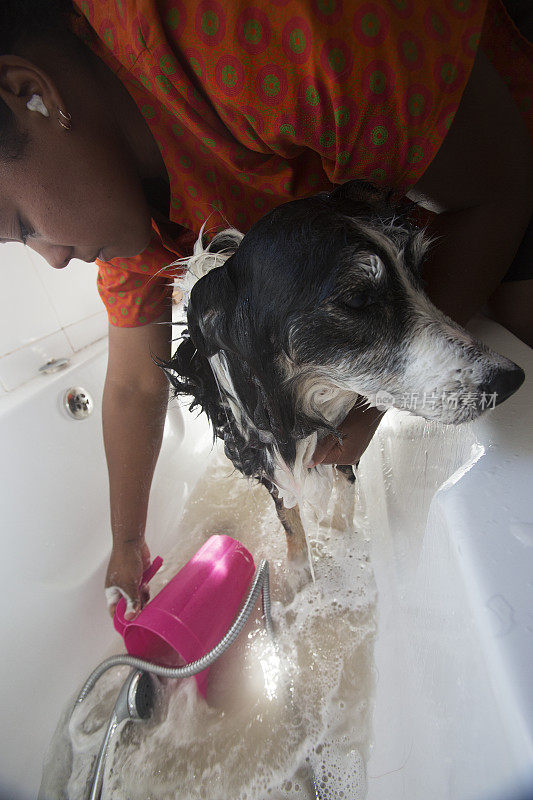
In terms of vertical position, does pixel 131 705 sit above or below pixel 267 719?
above

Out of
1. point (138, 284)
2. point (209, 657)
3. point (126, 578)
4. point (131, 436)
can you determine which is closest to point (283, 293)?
point (138, 284)

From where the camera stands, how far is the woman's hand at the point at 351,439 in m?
1.49

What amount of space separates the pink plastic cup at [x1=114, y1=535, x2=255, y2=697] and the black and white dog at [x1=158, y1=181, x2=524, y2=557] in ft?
2.31

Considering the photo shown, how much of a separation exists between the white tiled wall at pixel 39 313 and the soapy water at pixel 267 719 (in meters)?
1.56

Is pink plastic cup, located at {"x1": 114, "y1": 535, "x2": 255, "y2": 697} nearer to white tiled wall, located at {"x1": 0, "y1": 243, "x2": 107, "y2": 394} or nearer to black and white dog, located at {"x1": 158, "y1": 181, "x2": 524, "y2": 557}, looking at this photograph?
black and white dog, located at {"x1": 158, "y1": 181, "x2": 524, "y2": 557}

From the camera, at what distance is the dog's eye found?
1029mm

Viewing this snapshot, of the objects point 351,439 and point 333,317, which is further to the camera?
point 351,439

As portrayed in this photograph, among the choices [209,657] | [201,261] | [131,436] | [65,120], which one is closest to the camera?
[65,120]

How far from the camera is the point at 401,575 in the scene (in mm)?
1448

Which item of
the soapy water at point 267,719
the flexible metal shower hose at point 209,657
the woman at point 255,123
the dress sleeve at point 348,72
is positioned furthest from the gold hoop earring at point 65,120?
the soapy water at point 267,719

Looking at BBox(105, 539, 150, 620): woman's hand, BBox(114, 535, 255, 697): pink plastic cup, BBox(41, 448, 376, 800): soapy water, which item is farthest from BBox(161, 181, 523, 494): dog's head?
BBox(41, 448, 376, 800): soapy water

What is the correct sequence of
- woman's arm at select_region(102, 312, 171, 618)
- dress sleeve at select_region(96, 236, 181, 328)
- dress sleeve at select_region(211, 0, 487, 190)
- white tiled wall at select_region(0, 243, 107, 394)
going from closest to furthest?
dress sleeve at select_region(211, 0, 487, 190), dress sleeve at select_region(96, 236, 181, 328), woman's arm at select_region(102, 312, 171, 618), white tiled wall at select_region(0, 243, 107, 394)

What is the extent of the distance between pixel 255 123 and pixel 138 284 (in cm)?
76

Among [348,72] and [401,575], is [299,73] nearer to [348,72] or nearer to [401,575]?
[348,72]
